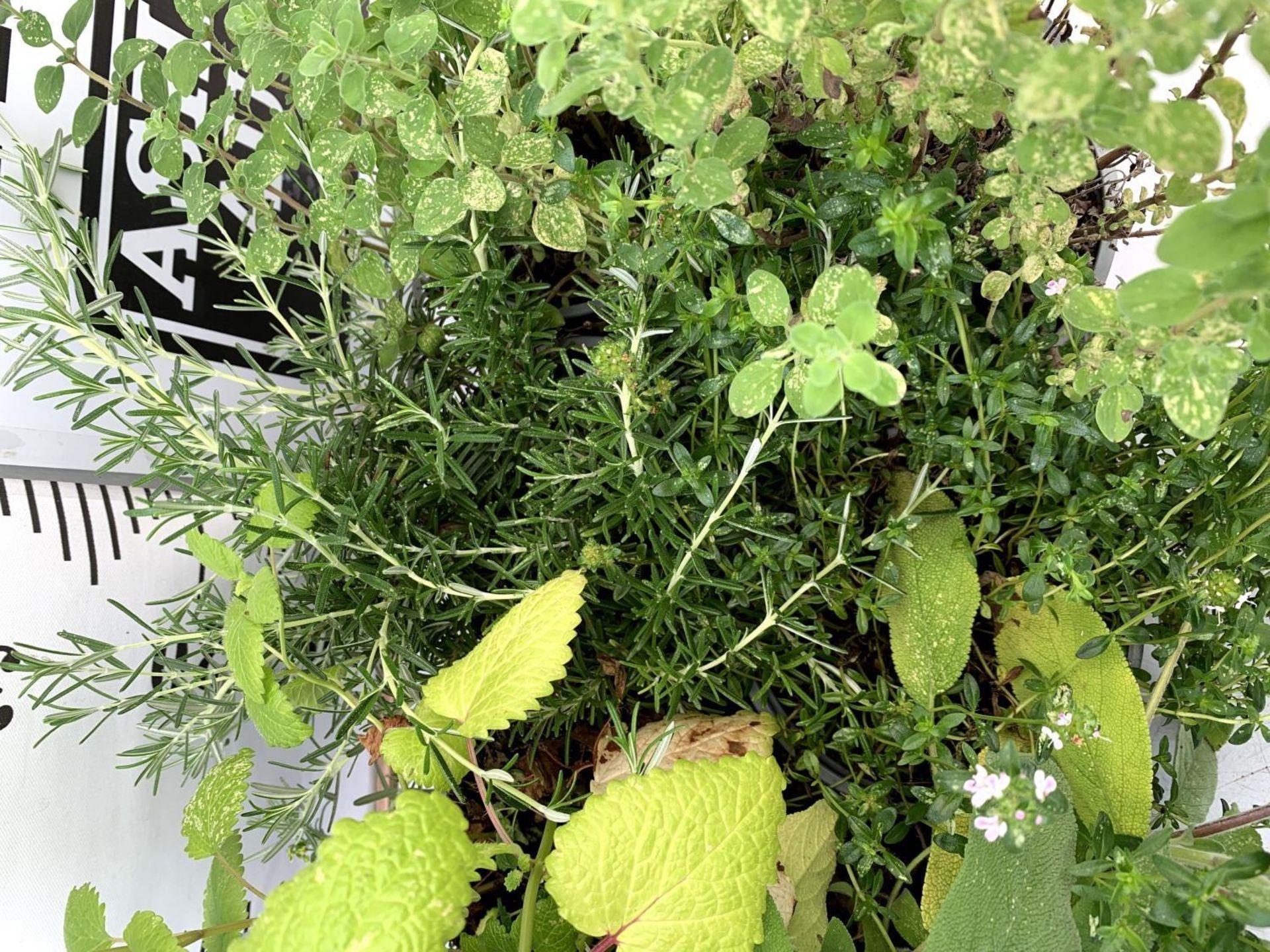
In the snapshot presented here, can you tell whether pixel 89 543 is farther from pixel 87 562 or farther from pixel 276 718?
pixel 276 718

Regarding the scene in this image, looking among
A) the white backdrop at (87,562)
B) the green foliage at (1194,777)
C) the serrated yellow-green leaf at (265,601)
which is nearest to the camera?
the serrated yellow-green leaf at (265,601)

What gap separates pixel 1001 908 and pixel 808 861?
0.15 metres

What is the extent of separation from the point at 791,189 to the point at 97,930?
668 mm

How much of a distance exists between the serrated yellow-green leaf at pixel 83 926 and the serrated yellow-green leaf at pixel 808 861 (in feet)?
1.46

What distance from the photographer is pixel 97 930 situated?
0.55 metres

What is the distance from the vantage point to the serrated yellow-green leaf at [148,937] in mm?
503

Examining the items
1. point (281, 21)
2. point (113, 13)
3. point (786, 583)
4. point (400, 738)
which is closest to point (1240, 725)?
point (786, 583)

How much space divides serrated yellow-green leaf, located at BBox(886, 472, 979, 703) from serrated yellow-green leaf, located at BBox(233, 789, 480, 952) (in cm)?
30

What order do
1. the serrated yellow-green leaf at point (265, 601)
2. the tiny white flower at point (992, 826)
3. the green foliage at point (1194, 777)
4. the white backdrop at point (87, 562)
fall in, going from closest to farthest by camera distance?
the tiny white flower at point (992, 826), the serrated yellow-green leaf at point (265, 601), the green foliage at point (1194, 777), the white backdrop at point (87, 562)

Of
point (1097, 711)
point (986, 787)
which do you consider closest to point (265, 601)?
point (986, 787)

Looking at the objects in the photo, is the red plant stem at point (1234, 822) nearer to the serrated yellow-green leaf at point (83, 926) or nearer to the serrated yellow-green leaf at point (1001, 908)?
the serrated yellow-green leaf at point (1001, 908)

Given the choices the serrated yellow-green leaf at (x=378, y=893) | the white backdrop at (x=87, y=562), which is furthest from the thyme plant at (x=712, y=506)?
the white backdrop at (x=87, y=562)

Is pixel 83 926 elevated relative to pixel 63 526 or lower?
lower

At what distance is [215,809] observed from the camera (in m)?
0.57
